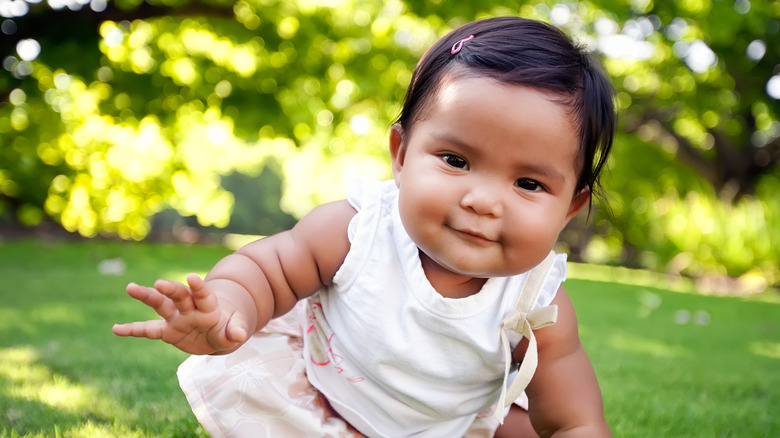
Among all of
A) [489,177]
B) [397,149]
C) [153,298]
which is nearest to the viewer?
[153,298]

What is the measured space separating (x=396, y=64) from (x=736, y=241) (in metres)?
5.67

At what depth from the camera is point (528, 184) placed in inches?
57.9

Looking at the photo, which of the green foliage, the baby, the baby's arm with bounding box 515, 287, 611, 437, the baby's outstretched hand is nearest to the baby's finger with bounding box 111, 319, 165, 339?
the baby's outstretched hand

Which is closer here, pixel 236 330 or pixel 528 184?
pixel 236 330

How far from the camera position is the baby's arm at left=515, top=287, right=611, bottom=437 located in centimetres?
160

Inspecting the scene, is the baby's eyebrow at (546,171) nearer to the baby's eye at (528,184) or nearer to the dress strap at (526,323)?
the baby's eye at (528,184)

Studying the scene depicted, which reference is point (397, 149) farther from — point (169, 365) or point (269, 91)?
point (269, 91)

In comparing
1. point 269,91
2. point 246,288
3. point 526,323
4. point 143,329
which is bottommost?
point 269,91

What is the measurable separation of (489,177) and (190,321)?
2.17 ft

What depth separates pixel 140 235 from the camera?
11375mm

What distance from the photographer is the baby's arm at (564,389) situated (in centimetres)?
160

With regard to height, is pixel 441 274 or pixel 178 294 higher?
pixel 178 294

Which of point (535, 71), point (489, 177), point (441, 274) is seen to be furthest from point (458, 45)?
point (441, 274)

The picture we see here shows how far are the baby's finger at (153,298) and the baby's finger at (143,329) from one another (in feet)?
0.07
